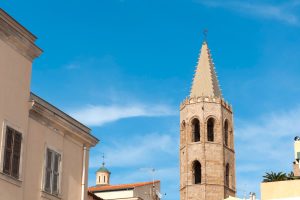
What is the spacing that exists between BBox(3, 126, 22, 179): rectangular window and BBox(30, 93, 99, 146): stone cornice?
1279 millimetres

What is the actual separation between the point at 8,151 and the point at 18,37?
3.16 meters

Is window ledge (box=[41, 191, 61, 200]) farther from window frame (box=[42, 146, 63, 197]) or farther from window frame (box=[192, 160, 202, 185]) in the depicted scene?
window frame (box=[192, 160, 202, 185])

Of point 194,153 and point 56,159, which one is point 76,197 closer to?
point 56,159

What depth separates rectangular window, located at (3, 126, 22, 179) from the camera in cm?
1681

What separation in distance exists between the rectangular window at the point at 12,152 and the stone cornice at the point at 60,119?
50.4 inches

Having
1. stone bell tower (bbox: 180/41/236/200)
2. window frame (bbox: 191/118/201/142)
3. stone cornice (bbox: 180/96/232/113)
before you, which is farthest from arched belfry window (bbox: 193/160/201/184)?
stone cornice (bbox: 180/96/232/113)

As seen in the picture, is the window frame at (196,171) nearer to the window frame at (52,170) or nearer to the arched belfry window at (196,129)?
the arched belfry window at (196,129)

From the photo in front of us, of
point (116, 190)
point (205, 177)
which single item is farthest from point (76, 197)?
point (205, 177)

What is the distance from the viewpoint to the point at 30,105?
1830cm

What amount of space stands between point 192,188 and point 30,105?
2492 inches

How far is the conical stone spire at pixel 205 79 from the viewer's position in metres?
84.2

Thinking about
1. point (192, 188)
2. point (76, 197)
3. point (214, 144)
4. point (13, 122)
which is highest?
point (214, 144)

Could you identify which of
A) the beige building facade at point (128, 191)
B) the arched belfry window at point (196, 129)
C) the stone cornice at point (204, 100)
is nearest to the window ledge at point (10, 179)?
the beige building facade at point (128, 191)

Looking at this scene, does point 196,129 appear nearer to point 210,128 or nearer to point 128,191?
point 210,128
